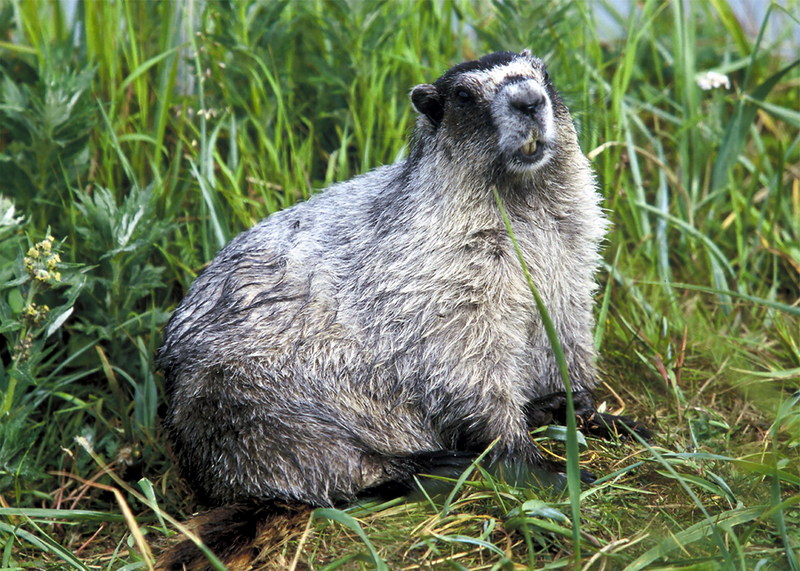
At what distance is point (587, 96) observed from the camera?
4844mm

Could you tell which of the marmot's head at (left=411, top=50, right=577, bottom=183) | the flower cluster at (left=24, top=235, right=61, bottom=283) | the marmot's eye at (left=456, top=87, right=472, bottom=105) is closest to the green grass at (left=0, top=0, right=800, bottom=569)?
the flower cluster at (left=24, top=235, right=61, bottom=283)

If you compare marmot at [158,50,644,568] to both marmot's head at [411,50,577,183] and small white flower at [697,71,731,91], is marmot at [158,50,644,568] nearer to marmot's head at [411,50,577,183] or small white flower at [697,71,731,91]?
marmot's head at [411,50,577,183]

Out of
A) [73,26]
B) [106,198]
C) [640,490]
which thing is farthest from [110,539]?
[73,26]

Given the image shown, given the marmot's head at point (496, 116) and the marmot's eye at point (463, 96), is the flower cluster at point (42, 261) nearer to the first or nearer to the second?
the marmot's head at point (496, 116)

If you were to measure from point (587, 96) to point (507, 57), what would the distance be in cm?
135

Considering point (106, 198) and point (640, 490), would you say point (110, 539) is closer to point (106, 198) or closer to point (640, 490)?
point (106, 198)

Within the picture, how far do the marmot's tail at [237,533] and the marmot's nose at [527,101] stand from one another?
1.77 meters

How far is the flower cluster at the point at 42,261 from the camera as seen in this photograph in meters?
3.53

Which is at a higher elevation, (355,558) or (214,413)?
(214,413)

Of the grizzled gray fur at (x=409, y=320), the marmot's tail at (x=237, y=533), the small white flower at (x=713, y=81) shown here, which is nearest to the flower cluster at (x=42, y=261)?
the grizzled gray fur at (x=409, y=320)

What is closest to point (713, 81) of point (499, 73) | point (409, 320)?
point (499, 73)

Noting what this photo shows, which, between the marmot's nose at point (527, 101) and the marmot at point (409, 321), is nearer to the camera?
the marmot's nose at point (527, 101)

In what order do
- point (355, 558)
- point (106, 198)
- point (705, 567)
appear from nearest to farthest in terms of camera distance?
point (705, 567) < point (355, 558) < point (106, 198)

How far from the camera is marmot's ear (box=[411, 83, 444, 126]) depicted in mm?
3709
